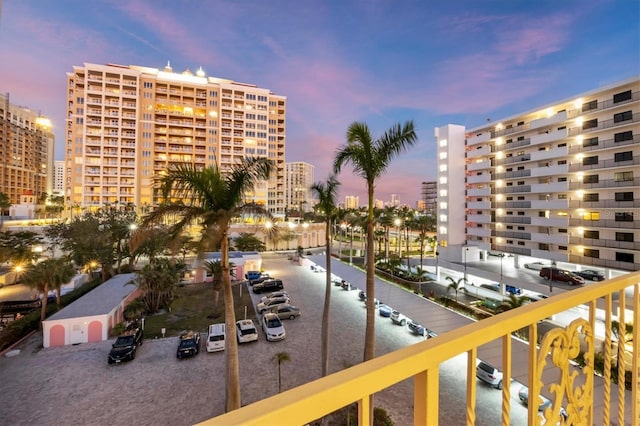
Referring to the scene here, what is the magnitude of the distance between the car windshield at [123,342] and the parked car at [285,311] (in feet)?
31.1

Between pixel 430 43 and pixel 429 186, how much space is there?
138 meters

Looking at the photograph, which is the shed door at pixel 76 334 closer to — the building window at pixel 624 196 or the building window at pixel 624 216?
the building window at pixel 624 216

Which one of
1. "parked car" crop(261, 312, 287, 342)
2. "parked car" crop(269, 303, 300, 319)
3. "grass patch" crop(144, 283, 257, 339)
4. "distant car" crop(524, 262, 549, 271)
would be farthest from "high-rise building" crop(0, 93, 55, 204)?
"distant car" crop(524, 262, 549, 271)

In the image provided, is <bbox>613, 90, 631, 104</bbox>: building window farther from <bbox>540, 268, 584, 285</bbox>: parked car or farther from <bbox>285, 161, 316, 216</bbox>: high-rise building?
<bbox>285, 161, 316, 216</bbox>: high-rise building

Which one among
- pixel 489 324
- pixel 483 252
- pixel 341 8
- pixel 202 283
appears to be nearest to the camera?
pixel 489 324

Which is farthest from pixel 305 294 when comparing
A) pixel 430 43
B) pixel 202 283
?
pixel 430 43

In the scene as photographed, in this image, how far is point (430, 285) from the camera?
107 feet

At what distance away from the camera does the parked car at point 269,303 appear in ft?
76.0

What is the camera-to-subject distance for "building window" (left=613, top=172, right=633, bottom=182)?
87.7 feet

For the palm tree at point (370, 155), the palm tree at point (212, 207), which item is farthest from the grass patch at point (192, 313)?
the palm tree at point (370, 155)

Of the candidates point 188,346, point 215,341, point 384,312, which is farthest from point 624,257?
point 188,346

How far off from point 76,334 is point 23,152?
12364 centimetres

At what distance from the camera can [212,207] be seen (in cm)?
937

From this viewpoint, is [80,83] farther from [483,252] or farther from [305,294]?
[483,252]
